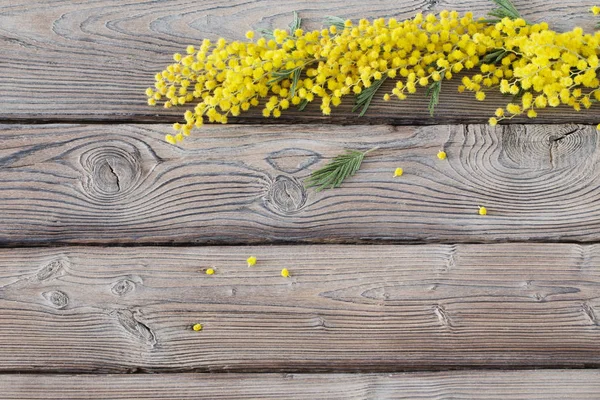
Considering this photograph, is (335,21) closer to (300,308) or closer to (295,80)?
(295,80)

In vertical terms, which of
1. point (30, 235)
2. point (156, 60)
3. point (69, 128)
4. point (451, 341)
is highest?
point (156, 60)

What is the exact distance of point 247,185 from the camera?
103 cm

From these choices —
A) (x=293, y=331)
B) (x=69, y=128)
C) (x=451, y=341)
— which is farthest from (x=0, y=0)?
(x=451, y=341)

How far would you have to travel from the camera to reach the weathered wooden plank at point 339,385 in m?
1.01

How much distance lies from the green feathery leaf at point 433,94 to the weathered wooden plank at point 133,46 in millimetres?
12

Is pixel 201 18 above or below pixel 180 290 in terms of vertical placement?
above

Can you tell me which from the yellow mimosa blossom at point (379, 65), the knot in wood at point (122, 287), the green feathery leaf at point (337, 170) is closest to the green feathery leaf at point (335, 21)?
the yellow mimosa blossom at point (379, 65)

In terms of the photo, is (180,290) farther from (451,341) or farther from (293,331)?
(451,341)

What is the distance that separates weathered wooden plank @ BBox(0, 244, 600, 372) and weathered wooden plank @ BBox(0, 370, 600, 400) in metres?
0.02

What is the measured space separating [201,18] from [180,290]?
0.49 m

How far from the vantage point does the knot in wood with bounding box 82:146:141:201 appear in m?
1.02

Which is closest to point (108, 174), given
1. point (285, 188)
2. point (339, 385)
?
point (285, 188)

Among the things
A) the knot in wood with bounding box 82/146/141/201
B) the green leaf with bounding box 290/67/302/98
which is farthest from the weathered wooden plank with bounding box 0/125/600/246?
the green leaf with bounding box 290/67/302/98

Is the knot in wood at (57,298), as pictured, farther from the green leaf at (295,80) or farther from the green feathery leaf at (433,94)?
the green feathery leaf at (433,94)
